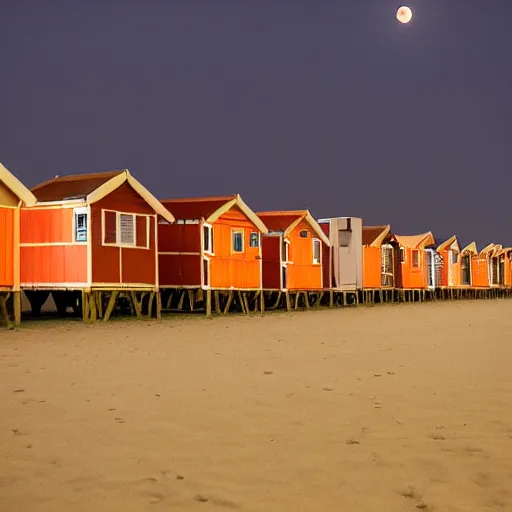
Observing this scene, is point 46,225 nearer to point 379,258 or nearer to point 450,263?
point 379,258

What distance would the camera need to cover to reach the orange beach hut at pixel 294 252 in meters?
31.6

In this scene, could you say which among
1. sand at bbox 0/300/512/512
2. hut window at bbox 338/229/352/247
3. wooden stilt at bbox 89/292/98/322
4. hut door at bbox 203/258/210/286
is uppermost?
hut window at bbox 338/229/352/247

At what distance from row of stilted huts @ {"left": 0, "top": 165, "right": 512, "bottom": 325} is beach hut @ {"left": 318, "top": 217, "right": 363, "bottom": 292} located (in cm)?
5

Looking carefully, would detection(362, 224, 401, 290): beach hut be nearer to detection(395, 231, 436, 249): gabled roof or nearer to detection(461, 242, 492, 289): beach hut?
detection(395, 231, 436, 249): gabled roof

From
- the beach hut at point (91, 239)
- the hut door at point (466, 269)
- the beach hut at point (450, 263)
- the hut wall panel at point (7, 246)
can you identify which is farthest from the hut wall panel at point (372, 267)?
the hut wall panel at point (7, 246)

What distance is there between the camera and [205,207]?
1063 inches

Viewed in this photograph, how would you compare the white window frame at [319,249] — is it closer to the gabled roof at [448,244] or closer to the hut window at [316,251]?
the hut window at [316,251]

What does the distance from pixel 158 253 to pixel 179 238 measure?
2.79 feet

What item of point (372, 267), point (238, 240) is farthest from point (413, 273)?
point (238, 240)

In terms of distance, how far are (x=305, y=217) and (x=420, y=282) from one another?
15382 mm

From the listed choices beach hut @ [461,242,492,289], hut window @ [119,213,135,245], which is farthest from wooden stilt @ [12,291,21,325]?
beach hut @ [461,242,492,289]

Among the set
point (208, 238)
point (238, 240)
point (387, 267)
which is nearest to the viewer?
point (208, 238)

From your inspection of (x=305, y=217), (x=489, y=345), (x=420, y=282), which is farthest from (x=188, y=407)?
(x=420, y=282)

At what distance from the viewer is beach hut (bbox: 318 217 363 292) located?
36500mm
